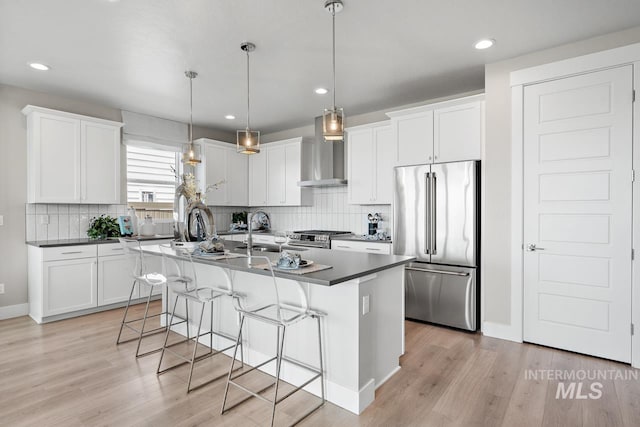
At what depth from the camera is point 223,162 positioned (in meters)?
5.87

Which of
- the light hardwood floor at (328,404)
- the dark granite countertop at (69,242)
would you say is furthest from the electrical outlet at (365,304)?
the dark granite countertop at (69,242)

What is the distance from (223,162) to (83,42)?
9.93ft

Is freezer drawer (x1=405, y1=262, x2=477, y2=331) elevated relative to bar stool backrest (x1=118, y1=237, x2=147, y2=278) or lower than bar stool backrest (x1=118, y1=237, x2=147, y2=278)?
lower

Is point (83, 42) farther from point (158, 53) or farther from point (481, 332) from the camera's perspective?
point (481, 332)

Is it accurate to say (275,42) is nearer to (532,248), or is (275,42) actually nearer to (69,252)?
(532,248)

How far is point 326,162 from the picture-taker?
5156 mm

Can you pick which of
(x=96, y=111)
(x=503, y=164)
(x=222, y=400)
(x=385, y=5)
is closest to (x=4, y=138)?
(x=96, y=111)

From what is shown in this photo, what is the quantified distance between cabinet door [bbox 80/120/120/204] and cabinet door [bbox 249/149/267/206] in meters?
2.20

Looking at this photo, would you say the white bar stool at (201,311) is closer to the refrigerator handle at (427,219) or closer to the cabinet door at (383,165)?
the refrigerator handle at (427,219)

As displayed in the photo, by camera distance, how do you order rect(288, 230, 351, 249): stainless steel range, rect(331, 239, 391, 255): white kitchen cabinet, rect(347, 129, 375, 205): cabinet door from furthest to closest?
1. rect(288, 230, 351, 249): stainless steel range
2. rect(347, 129, 375, 205): cabinet door
3. rect(331, 239, 391, 255): white kitchen cabinet

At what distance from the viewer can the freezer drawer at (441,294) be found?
3510 mm

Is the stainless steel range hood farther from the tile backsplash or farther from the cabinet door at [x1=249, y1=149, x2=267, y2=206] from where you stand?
the cabinet door at [x1=249, y1=149, x2=267, y2=206]

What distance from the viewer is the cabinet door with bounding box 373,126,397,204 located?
14.6ft

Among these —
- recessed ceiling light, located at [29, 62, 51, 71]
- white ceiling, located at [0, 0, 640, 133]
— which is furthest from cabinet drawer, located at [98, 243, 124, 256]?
recessed ceiling light, located at [29, 62, 51, 71]
